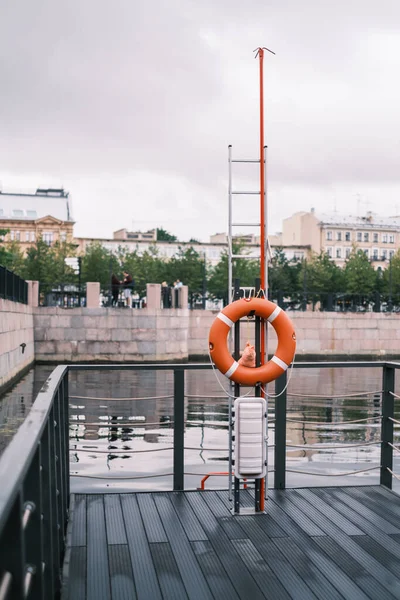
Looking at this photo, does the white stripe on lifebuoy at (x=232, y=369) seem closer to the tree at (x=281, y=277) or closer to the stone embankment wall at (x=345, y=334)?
the stone embankment wall at (x=345, y=334)

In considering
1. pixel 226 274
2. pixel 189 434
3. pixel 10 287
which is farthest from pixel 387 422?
pixel 226 274

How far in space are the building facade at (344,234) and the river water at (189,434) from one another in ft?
208

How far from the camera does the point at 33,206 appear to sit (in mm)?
81125

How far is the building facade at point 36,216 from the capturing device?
76875 mm

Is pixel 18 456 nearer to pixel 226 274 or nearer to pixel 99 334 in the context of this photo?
pixel 99 334

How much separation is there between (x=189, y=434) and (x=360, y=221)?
261ft

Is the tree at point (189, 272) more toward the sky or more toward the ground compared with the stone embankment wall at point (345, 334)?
more toward the sky

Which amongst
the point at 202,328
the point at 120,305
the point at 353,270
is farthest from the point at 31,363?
the point at 353,270

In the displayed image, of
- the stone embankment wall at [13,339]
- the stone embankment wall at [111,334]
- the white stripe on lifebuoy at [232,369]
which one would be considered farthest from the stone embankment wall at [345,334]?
the white stripe on lifebuoy at [232,369]

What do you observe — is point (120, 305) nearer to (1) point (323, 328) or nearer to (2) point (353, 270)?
(1) point (323, 328)

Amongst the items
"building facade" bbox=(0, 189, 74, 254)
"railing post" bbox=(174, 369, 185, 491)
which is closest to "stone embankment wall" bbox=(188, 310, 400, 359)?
Result: "railing post" bbox=(174, 369, 185, 491)

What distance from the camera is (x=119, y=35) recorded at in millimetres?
14391

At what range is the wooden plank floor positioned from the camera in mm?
3262

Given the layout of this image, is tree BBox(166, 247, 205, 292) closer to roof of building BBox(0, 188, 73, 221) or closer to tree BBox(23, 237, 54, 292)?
tree BBox(23, 237, 54, 292)
